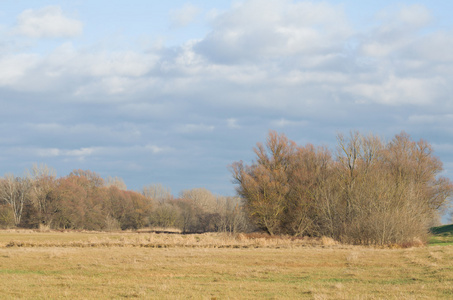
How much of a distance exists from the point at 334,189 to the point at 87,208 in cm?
5600

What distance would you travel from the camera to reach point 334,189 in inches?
2142

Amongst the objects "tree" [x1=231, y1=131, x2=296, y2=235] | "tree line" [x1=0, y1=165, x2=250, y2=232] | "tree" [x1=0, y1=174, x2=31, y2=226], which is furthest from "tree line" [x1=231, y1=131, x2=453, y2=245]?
"tree" [x1=0, y1=174, x2=31, y2=226]

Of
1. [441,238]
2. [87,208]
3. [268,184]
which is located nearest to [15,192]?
[87,208]

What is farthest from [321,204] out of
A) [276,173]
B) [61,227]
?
[61,227]

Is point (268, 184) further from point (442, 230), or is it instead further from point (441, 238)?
point (442, 230)

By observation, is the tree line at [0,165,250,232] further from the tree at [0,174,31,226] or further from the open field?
the open field

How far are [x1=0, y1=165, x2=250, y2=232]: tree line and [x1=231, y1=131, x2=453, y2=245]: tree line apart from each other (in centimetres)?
1624

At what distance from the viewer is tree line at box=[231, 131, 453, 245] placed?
153 feet

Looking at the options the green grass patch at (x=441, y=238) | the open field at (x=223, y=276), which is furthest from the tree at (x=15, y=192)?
the green grass patch at (x=441, y=238)

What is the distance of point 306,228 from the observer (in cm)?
5622

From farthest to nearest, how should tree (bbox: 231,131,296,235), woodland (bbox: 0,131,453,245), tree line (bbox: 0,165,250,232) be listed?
tree line (bbox: 0,165,250,232) → tree (bbox: 231,131,296,235) → woodland (bbox: 0,131,453,245)

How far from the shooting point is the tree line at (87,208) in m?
87.1

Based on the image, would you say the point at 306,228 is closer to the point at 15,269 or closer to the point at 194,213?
the point at 15,269

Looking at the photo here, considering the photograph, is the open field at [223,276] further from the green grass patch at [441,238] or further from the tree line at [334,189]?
the green grass patch at [441,238]
